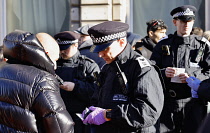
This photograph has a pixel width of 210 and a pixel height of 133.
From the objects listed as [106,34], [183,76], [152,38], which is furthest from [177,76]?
[152,38]

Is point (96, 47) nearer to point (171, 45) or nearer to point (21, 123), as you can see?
point (21, 123)

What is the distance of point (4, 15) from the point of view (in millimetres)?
9844

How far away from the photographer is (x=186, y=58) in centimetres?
481

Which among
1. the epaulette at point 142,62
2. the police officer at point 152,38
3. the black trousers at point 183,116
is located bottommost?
the black trousers at point 183,116

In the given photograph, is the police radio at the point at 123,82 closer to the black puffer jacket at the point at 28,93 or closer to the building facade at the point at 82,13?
the black puffer jacket at the point at 28,93

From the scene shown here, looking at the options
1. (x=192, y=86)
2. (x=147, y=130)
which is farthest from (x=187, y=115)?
(x=147, y=130)

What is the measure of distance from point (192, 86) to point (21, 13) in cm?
621

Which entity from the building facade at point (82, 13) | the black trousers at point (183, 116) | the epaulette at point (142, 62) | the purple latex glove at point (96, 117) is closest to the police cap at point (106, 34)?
the epaulette at point (142, 62)

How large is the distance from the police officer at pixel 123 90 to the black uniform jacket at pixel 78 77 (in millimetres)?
1222

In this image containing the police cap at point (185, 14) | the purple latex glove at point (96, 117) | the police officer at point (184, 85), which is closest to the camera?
the purple latex glove at point (96, 117)

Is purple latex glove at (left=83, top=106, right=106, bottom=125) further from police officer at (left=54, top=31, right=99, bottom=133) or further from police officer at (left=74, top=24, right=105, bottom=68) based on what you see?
police officer at (left=74, top=24, right=105, bottom=68)

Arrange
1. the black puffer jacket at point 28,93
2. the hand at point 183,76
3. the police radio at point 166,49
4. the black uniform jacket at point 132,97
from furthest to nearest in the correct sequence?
the police radio at point 166,49
the hand at point 183,76
the black uniform jacket at point 132,97
the black puffer jacket at point 28,93

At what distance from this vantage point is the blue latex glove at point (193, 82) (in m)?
4.46

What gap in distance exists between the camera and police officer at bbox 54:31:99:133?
4.81 meters
